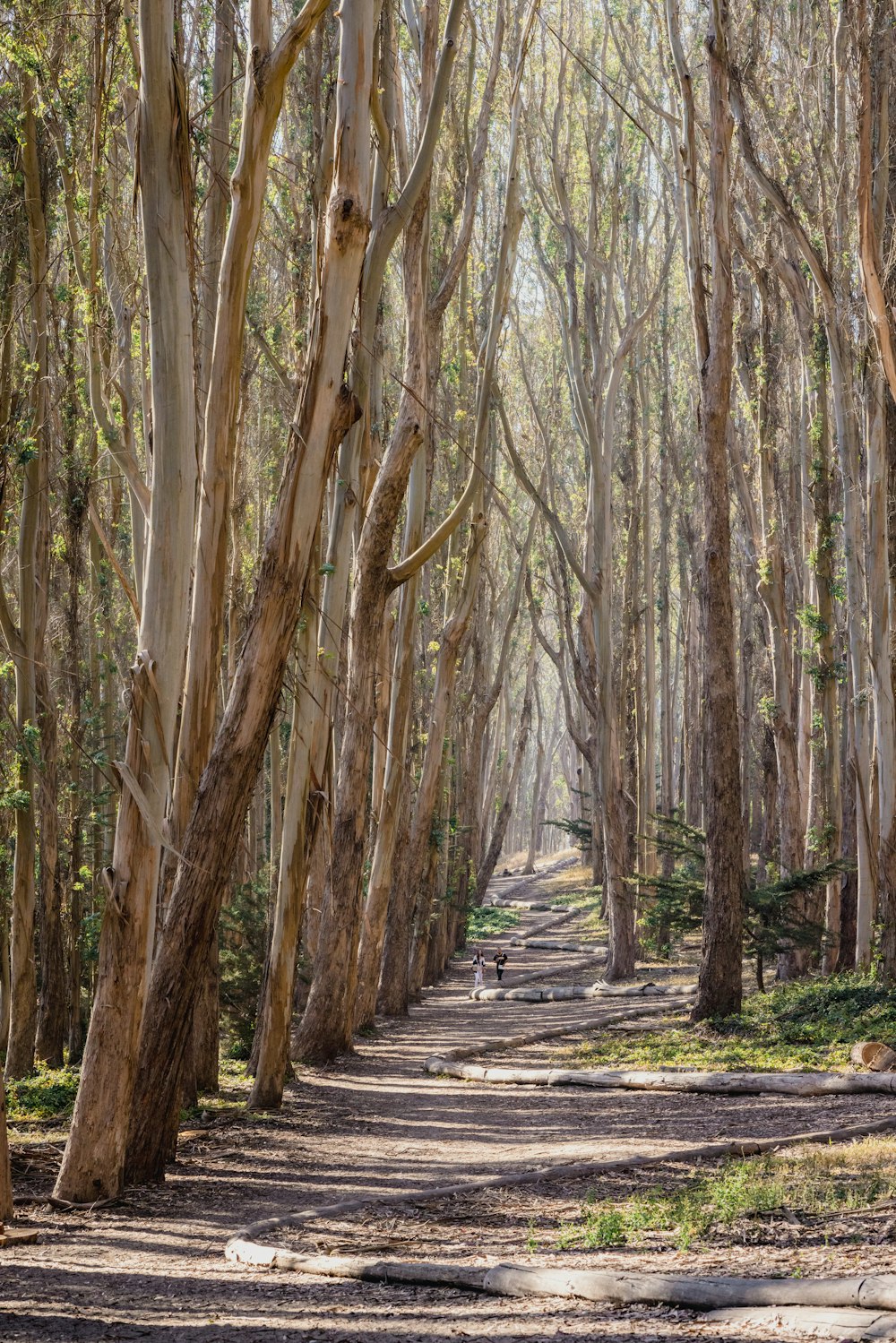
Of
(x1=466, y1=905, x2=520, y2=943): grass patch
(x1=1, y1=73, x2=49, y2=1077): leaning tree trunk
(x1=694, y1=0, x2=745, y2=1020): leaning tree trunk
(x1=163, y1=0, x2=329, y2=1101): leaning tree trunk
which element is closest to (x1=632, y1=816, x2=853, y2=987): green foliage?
(x1=694, y1=0, x2=745, y2=1020): leaning tree trunk

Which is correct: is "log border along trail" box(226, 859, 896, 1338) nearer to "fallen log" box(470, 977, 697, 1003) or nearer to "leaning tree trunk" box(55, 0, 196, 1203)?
"leaning tree trunk" box(55, 0, 196, 1203)

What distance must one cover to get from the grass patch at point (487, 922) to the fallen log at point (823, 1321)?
23928 millimetres

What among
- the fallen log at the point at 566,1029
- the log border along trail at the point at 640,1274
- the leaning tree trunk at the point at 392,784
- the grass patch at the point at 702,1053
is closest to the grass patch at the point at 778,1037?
the grass patch at the point at 702,1053

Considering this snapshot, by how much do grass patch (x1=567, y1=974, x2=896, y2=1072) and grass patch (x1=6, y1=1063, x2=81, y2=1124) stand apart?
4.45 m

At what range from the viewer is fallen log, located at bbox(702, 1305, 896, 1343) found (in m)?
3.40

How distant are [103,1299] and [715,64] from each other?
12.3 meters

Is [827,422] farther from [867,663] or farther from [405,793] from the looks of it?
[405,793]

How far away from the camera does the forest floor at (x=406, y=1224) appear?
13.8 ft

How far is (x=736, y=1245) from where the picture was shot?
15.6 ft

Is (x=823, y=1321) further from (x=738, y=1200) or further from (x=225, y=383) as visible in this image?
(x=225, y=383)

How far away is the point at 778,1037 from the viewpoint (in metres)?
11.4

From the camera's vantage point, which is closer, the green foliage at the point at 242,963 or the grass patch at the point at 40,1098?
the grass patch at the point at 40,1098

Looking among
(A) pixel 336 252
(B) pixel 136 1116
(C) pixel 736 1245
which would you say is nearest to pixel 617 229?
(A) pixel 336 252

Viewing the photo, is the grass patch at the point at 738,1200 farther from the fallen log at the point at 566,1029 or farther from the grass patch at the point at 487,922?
the grass patch at the point at 487,922
